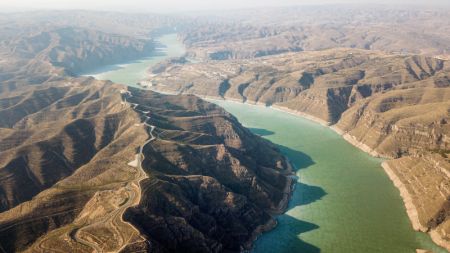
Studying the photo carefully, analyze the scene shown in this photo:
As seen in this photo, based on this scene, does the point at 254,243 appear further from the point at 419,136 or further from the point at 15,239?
the point at 419,136

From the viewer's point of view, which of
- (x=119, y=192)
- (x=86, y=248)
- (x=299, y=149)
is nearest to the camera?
(x=86, y=248)

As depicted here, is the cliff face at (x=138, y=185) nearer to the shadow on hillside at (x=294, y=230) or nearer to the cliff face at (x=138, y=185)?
the cliff face at (x=138, y=185)

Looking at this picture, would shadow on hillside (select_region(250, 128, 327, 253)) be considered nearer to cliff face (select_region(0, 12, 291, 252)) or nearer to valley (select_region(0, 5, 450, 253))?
valley (select_region(0, 5, 450, 253))

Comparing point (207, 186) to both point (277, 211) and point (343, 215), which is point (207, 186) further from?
point (343, 215)

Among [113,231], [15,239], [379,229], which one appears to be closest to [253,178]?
[379,229]

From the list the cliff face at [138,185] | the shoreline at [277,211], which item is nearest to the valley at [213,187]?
the cliff face at [138,185]

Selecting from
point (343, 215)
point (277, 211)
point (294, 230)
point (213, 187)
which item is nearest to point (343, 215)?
point (343, 215)

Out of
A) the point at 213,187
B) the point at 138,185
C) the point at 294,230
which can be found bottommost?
the point at 294,230

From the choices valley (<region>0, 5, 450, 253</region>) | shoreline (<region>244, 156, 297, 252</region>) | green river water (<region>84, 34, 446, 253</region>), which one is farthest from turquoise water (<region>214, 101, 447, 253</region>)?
shoreline (<region>244, 156, 297, 252</region>)

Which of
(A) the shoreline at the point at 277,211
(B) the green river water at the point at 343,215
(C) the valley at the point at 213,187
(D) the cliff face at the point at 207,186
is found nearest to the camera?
(C) the valley at the point at 213,187
